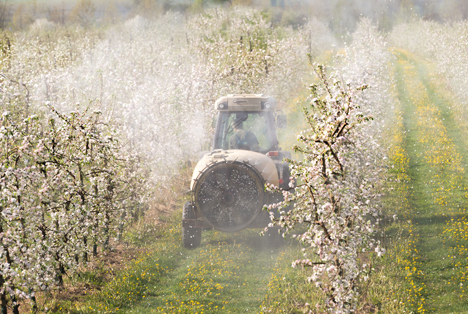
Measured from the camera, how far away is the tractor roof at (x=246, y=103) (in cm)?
1082

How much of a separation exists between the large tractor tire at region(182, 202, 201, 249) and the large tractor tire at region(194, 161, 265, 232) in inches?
32.7

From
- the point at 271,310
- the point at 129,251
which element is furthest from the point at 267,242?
the point at 129,251

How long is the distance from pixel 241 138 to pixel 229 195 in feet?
7.53

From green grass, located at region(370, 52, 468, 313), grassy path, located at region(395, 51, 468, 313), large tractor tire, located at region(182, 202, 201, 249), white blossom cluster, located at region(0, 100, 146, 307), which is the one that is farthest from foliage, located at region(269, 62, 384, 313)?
large tractor tire, located at region(182, 202, 201, 249)

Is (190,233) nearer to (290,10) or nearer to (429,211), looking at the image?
(429,211)

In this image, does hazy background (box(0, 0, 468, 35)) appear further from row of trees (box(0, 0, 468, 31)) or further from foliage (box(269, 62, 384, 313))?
foliage (box(269, 62, 384, 313))

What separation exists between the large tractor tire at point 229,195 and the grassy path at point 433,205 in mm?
3907

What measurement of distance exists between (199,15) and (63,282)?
40832 mm

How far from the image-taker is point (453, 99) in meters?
27.4

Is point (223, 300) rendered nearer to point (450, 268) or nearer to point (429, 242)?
point (450, 268)

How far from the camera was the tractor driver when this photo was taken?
1073cm

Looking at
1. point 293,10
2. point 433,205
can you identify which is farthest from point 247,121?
point 293,10

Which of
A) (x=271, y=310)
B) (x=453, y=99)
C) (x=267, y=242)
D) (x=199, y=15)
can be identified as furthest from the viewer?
(x=199, y=15)

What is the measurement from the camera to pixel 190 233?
10.6m
